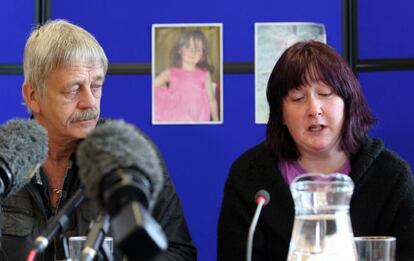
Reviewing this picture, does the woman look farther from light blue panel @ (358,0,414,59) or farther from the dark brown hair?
light blue panel @ (358,0,414,59)

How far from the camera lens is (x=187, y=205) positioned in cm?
215

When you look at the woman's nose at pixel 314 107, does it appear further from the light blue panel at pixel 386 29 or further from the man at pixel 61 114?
the light blue panel at pixel 386 29

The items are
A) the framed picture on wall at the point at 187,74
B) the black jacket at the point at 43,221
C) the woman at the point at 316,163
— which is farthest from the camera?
the framed picture on wall at the point at 187,74

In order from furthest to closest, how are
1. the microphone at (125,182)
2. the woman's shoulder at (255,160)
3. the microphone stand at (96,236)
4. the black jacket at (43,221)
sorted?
the woman's shoulder at (255,160)
the black jacket at (43,221)
the microphone stand at (96,236)
the microphone at (125,182)

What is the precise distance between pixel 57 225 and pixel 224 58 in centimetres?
141

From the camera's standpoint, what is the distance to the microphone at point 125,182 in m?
0.54

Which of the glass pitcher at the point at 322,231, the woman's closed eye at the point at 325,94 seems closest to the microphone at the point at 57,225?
the glass pitcher at the point at 322,231

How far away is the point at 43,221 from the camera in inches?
61.8

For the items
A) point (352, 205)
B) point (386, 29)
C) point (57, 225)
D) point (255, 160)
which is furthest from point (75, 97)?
point (386, 29)

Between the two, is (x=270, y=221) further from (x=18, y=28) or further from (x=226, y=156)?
(x=18, y=28)

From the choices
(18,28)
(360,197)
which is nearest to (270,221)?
(360,197)

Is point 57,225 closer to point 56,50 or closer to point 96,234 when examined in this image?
point 96,234

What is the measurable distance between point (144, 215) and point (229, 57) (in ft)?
5.21

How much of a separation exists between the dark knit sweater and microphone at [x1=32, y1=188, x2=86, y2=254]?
0.90 m
